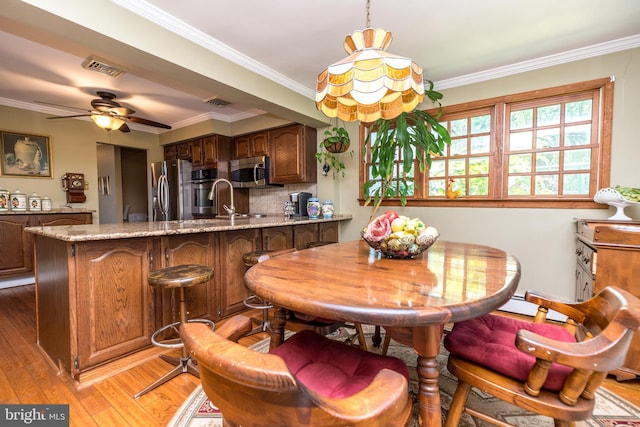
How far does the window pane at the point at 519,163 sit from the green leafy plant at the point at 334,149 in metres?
1.83

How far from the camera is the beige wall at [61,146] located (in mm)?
4012

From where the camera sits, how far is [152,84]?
11.4 feet

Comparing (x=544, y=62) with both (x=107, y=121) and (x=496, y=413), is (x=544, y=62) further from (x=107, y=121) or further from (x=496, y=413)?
(x=107, y=121)

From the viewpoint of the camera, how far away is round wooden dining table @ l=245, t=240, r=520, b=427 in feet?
2.62

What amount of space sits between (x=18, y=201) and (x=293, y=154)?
147 inches

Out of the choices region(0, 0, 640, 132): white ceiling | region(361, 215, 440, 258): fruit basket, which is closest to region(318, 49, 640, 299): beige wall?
region(0, 0, 640, 132): white ceiling

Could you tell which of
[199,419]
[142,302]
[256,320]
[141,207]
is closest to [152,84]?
[142,302]

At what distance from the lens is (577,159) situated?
2.73m

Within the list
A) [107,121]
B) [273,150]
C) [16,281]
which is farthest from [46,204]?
[273,150]

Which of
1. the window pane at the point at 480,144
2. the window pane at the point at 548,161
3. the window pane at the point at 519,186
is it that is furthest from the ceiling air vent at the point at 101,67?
the window pane at the point at 548,161

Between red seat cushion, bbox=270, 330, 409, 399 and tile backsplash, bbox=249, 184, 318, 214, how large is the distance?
3369mm

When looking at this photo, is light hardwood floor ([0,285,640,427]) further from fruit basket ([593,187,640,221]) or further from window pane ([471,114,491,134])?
window pane ([471,114,491,134])

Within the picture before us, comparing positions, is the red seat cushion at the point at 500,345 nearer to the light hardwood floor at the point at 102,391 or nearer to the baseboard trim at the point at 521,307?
the light hardwood floor at the point at 102,391

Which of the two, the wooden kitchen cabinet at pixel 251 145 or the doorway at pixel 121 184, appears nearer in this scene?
the wooden kitchen cabinet at pixel 251 145
